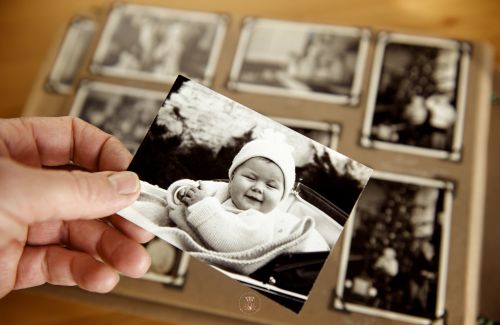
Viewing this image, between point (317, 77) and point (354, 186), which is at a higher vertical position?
point (317, 77)

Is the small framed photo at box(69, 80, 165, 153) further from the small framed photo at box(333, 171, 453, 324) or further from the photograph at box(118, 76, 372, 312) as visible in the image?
the small framed photo at box(333, 171, 453, 324)

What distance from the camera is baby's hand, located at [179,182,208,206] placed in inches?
18.2

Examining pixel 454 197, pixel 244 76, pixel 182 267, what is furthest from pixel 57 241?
pixel 454 197

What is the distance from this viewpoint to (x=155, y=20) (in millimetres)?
688

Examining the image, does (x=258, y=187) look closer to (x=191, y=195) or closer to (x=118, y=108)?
(x=191, y=195)

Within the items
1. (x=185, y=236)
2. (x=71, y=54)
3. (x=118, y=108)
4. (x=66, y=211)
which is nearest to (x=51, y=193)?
(x=66, y=211)

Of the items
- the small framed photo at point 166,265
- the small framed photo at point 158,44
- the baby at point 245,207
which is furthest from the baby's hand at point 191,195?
the small framed photo at point 158,44

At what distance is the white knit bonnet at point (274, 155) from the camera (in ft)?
1.54

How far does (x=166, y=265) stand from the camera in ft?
1.75

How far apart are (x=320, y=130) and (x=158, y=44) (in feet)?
0.86

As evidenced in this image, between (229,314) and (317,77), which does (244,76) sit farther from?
(229,314)

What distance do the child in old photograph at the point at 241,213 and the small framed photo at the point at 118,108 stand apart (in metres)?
0.17

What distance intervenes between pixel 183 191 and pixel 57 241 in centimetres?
15

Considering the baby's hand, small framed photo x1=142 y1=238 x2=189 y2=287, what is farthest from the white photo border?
the baby's hand
